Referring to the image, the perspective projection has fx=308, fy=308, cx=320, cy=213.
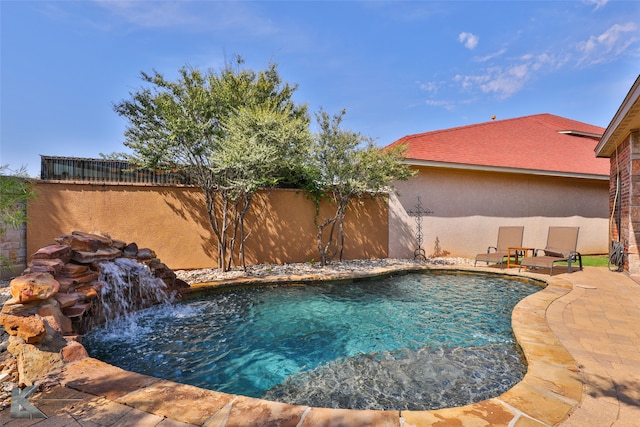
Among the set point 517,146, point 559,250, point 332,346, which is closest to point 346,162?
point 332,346

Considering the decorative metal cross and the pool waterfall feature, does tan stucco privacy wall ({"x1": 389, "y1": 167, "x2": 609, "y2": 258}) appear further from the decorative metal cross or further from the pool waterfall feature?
the pool waterfall feature

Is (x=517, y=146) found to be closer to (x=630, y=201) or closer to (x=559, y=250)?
(x=559, y=250)

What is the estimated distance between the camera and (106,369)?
266 cm

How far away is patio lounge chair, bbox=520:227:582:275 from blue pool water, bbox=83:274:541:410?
5.50ft

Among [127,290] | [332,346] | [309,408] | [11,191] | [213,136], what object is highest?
[213,136]

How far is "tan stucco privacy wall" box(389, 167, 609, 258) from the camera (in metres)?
10.7

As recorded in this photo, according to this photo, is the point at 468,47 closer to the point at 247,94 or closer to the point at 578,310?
the point at 247,94

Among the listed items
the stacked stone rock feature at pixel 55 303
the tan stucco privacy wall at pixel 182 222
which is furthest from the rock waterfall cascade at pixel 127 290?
the tan stucco privacy wall at pixel 182 222

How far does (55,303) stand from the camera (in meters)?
3.45

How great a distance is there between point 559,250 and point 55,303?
10.6 metres

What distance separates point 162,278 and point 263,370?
11.4 ft

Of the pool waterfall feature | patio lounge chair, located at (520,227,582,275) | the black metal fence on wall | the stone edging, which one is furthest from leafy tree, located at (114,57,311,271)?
patio lounge chair, located at (520,227,582,275)

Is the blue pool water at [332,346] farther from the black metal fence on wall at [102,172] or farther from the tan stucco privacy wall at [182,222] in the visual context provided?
the black metal fence on wall at [102,172]

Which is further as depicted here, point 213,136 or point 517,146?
point 517,146
